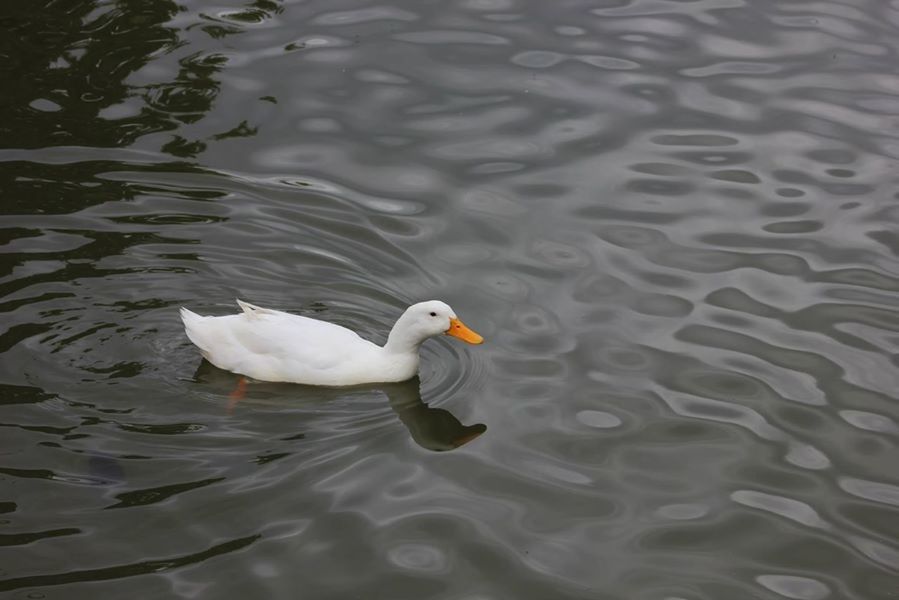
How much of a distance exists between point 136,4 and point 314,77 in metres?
2.31

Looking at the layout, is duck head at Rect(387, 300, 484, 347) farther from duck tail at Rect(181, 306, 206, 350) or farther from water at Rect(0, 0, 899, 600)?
duck tail at Rect(181, 306, 206, 350)

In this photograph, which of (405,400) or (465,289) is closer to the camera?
(405,400)

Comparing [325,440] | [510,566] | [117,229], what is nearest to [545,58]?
[117,229]

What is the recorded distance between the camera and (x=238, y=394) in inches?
300

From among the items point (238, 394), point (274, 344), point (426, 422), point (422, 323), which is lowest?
point (426, 422)

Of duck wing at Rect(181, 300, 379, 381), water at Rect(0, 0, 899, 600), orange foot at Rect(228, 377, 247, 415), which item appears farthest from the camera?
duck wing at Rect(181, 300, 379, 381)

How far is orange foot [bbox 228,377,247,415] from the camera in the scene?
24.5ft

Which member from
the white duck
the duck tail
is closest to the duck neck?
the white duck

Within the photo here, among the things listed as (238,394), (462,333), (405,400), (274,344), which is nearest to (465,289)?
(462,333)

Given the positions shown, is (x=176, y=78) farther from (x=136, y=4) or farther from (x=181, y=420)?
(x=181, y=420)

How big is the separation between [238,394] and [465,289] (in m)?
1.95

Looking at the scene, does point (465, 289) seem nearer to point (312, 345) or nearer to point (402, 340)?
point (402, 340)

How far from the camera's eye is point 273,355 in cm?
777

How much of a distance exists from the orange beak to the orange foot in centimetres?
132
